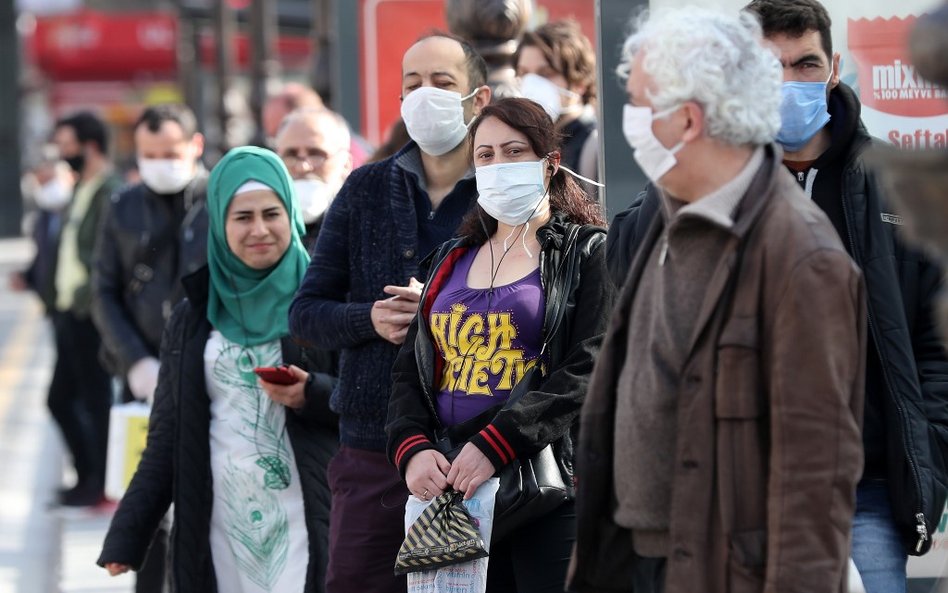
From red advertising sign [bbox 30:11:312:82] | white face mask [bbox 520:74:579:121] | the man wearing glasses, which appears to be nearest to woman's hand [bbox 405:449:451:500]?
the man wearing glasses

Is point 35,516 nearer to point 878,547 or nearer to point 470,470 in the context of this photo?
point 470,470

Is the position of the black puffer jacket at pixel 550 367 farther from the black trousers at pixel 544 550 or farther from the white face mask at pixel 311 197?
the white face mask at pixel 311 197

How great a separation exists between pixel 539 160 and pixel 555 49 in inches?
102

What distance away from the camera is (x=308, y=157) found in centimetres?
622

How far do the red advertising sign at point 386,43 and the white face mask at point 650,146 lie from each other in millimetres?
6716

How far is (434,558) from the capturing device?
394 centimetres

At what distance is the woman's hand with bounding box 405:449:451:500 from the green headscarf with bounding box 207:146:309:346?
A: 1.19 meters

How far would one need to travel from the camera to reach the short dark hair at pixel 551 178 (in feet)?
13.8

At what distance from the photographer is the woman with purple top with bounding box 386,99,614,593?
13.1 ft

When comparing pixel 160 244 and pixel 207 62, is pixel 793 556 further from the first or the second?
pixel 207 62

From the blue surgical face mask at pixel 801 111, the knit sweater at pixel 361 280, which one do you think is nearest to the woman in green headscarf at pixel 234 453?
the knit sweater at pixel 361 280

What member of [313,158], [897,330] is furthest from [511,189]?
[313,158]

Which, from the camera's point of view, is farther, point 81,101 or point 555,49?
point 81,101

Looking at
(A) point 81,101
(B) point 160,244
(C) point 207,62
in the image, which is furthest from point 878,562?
(A) point 81,101
